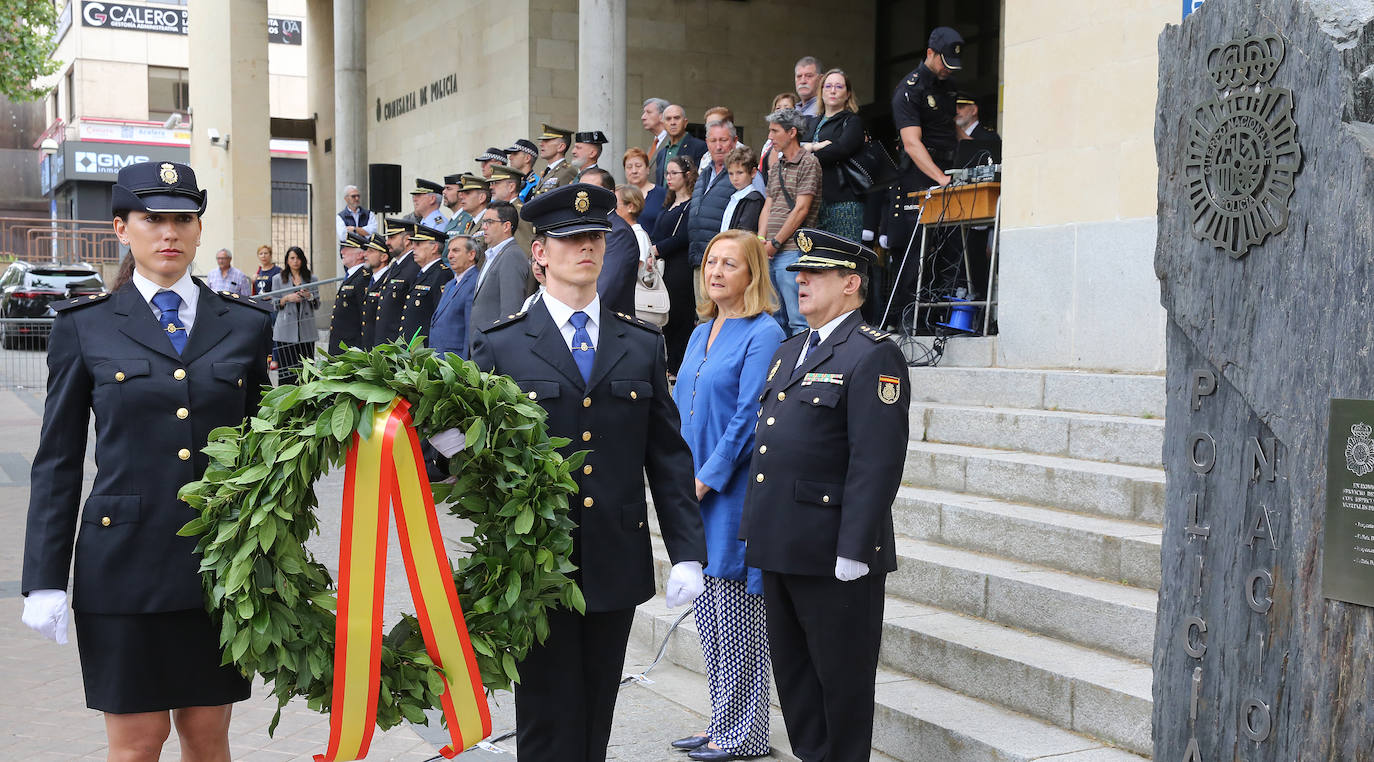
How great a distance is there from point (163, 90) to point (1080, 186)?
46.9 m

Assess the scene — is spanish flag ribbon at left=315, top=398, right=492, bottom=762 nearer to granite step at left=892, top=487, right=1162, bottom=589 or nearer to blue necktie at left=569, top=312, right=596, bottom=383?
blue necktie at left=569, top=312, right=596, bottom=383

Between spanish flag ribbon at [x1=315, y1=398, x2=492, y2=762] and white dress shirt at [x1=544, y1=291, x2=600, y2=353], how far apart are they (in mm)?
606

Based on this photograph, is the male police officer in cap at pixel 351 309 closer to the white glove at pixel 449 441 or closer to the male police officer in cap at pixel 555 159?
the male police officer in cap at pixel 555 159

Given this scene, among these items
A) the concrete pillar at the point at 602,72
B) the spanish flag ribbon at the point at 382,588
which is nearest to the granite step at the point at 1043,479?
the spanish flag ribbon at the point at 382,588

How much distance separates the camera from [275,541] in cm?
310

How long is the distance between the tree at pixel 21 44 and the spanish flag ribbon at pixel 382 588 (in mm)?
32335

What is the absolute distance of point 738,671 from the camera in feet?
16.4

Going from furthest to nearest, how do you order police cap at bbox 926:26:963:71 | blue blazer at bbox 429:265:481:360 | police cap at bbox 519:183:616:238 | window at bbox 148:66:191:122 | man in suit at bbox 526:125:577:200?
window at bbox 148:66:191:122 → man in suit at bbox 526:125:577:200 → police cap at bbox 926:26:963:71 → blue blazer at bbox 429:265:481:360 → police cap at bbox 519:183:616:238

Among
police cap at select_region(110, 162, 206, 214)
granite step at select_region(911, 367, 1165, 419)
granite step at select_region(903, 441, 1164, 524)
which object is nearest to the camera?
police cap at select_region(110, 162, 206, 214)

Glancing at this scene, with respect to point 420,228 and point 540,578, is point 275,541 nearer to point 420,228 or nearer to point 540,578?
point 540,578

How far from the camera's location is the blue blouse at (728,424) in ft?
16.3

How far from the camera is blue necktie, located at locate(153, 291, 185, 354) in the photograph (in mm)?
3539

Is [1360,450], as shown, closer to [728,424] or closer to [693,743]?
[728,424]

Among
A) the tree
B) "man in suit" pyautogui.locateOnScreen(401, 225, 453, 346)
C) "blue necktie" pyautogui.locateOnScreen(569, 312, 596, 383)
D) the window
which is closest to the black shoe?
"blue necktie" pyautogui.locateOnScreen(569, 312, 596, 383)
